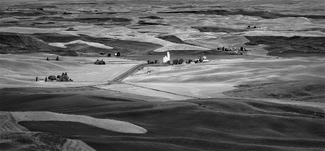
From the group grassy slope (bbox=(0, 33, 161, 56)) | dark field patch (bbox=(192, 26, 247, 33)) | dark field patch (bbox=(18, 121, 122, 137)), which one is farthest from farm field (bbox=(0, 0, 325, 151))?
dark field patch (bbox=(192, 26, 247, 33))

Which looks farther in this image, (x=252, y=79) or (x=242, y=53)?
(x=242, y=53)

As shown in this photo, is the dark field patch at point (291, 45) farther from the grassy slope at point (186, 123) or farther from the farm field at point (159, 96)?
the grassy slope at point (186, 123)

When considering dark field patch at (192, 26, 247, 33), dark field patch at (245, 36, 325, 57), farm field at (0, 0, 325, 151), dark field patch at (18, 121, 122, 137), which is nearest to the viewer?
farm field at (0, 0, 325, 151)

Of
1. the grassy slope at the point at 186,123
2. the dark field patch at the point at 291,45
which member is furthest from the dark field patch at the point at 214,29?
the grassy slope at the point at 186,123

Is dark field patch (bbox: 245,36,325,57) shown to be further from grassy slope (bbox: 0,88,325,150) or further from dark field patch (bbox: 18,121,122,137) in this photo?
dark field patch (bbox: 18,121,122,137)

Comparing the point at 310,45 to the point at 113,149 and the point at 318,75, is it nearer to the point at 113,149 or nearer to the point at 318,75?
the point at 318,75

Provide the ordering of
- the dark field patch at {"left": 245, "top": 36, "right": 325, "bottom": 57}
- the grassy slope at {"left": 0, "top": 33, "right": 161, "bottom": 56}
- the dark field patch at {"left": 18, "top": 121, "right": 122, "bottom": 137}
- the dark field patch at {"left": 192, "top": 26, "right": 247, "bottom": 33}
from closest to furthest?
the dark field patch at {"left": 18, "top": 121, "right": 122, "bottom": 137}, the grassy slope at {"left": 0, "top": 33, "right": 161, "bottom": 56}, the dark field patch at {"left": 245, "top": 36, "right": 325, "bottom": 57}, the dark field patch at {"left": 192, "top": 26, "right": 247, "bottom": 33}

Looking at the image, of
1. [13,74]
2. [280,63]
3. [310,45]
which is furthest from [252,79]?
[310,45]
